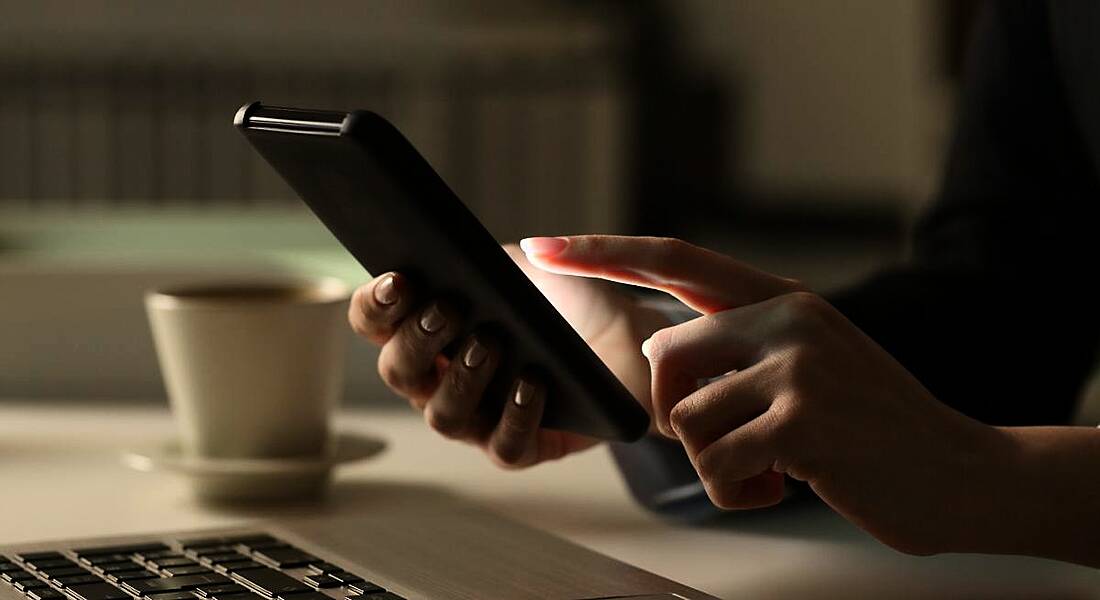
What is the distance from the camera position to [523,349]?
0.58 metres

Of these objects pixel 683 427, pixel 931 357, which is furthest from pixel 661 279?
pixel 931 357

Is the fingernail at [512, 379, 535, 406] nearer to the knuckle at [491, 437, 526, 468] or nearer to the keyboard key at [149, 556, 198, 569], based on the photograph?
the knuckle at [491, 437, 526, 468]

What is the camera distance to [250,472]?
69 centimetres

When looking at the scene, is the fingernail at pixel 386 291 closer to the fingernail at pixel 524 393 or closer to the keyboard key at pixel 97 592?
the fingernail at pixel 524 393

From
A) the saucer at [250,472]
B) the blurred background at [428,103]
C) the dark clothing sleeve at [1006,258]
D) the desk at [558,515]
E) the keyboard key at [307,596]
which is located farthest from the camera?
the blurred background at [428,103]

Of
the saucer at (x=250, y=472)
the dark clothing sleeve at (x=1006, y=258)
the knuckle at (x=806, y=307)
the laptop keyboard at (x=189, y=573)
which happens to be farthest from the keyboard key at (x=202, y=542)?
the dark clothing sleeve at (x=1006, y=258)

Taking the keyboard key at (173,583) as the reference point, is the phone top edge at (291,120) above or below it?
above

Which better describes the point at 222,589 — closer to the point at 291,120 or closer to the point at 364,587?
the point at 364,587

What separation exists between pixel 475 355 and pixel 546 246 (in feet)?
0.29

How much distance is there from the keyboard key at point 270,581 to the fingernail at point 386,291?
14 centimetres

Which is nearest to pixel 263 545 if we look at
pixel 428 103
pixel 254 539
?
pixel 254 539

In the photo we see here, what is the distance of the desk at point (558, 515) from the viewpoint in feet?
1.92

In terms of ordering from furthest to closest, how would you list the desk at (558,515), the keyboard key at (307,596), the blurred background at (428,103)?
1. the blurred background at (428,103)
2. the desk at (558,515)
3. the keyboard key at (307,596)

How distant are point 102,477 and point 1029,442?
468mm
